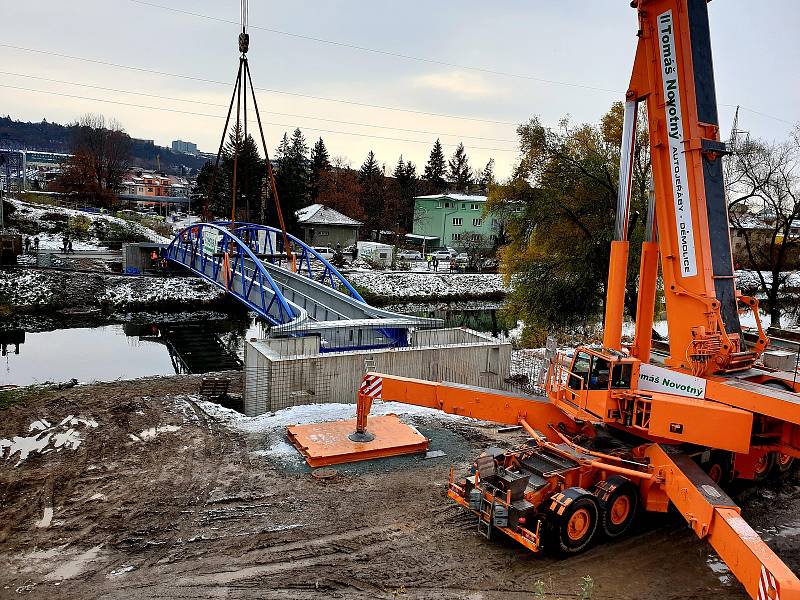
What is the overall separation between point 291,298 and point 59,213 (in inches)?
1430

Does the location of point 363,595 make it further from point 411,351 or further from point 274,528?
point 411,351

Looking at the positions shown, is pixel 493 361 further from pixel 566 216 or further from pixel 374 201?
pixel 374 201

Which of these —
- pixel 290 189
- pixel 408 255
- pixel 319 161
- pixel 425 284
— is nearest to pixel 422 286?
pixel 425 284

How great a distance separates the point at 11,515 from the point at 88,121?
9925 cm

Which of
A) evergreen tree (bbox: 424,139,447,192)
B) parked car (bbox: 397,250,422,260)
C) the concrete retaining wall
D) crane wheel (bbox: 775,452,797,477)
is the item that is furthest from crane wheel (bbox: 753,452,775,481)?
evergreen tree (bbox: 424,139,447,192)

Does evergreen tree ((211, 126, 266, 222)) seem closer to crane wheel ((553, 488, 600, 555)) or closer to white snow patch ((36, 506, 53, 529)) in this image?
white snow patch ((36, 506, 53, 529))

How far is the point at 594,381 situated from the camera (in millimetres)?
9750

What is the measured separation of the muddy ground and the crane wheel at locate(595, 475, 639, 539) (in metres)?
0.31

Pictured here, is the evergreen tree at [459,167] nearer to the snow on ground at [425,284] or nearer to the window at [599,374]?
the snow on ground at [425,284]

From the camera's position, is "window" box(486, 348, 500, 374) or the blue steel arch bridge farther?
"window" box(486, 348, 500, 374)

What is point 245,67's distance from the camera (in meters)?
19.7

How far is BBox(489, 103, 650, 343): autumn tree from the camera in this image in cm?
2422

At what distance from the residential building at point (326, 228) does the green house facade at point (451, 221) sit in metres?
7.26

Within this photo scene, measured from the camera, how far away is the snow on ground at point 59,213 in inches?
1868
